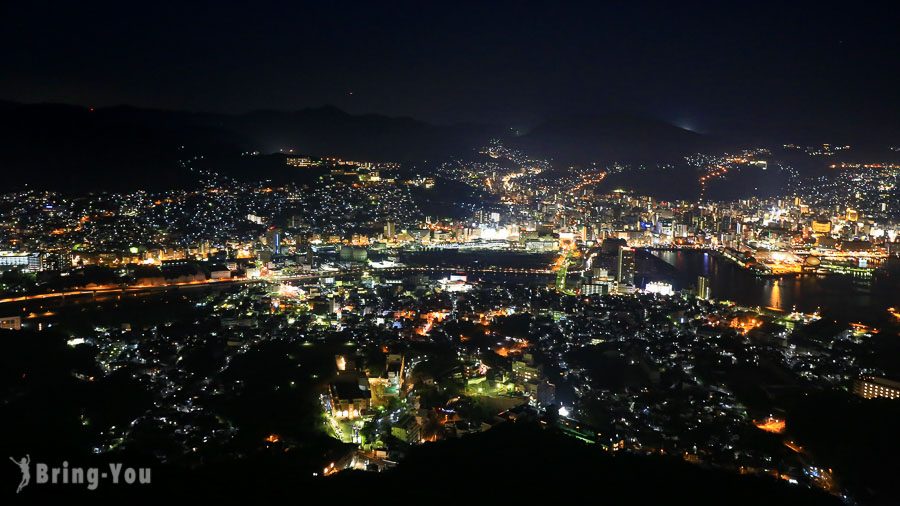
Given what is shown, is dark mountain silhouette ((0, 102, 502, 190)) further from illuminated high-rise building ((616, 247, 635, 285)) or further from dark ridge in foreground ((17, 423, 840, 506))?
dark ridge in foreground ((17, 423, 840, 506))

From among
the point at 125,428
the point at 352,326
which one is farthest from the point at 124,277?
the point at 125,428

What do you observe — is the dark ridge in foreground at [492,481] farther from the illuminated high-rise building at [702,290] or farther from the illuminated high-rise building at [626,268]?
the illuminated high-rise building at [626,268]

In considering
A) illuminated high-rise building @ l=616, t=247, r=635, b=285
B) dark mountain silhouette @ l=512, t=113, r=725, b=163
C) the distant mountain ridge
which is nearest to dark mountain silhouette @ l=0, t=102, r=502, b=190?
the distant mountain ridge

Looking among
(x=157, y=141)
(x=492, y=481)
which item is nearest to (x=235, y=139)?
(x=157, y=141)

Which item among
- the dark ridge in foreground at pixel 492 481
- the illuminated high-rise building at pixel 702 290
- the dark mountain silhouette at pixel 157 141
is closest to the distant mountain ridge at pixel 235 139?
the dark mountain silhouette at pixel 157 141

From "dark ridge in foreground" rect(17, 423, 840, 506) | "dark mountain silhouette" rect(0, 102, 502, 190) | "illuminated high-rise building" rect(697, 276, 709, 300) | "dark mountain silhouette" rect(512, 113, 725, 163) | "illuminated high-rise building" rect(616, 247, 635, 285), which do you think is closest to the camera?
"dark ridge in foreground" rect(17, 423, 840, 506)

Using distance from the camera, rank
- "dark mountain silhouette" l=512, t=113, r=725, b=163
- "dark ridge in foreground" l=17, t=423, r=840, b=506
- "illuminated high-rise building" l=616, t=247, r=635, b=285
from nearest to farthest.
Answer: "dark ridge in foreground" l=17, t=423, r=840, b=506 < "illuminated high-rise building" l=616, t=247, r=635, b=285 < "dark mountain silhouette" l=512, t=113, r=725, b=163

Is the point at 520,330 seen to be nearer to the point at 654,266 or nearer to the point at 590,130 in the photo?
the point at 654,266

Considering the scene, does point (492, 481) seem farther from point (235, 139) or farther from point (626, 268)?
point (235, 139)
